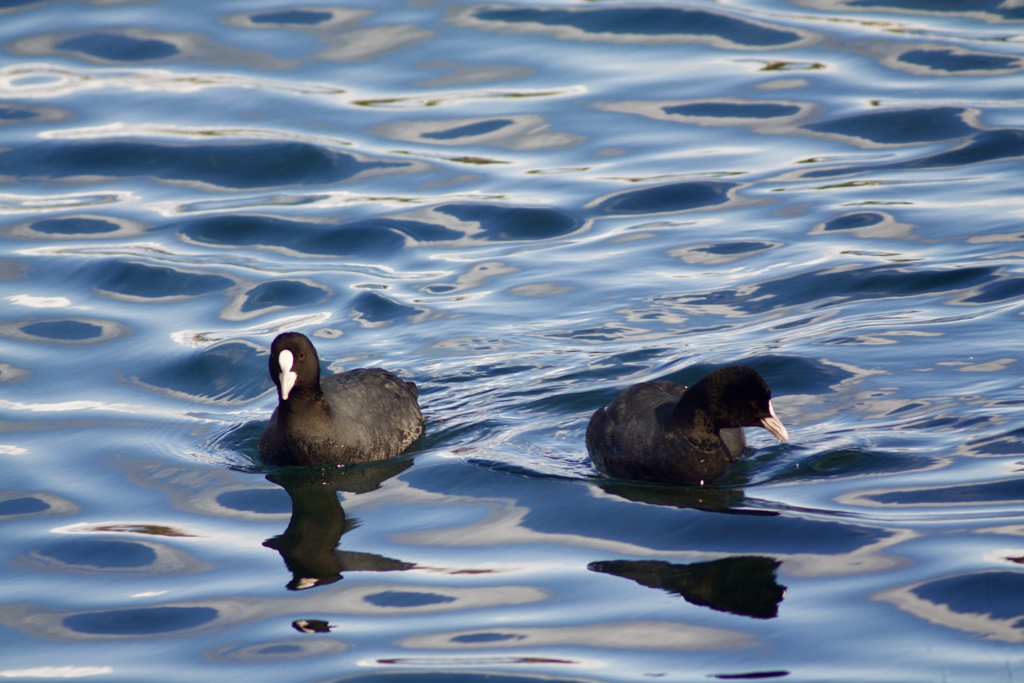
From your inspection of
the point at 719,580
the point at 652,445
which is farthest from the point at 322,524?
the point at 719,580

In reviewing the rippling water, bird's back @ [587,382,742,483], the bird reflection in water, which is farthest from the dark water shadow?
the bird reflection in water

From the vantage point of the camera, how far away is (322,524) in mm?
8766

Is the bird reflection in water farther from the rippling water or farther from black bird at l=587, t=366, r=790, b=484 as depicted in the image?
black bird at l=587, t=366, r=790, b=484

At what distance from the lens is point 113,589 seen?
26.2 feet

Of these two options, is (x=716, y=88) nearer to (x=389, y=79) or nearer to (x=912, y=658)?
(x=389, y=79)

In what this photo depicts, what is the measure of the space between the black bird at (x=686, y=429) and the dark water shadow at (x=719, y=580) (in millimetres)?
1195

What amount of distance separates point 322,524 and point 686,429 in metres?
2.39

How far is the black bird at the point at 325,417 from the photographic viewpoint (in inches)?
375

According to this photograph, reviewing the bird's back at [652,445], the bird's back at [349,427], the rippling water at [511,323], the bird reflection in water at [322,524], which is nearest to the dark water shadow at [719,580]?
the rippling water at [511,323]

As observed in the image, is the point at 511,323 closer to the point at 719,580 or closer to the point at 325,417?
the point at 325,417

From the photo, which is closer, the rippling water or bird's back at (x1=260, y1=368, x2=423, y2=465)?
the rippling water

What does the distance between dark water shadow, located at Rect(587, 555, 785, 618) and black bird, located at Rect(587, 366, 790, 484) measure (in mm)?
1195

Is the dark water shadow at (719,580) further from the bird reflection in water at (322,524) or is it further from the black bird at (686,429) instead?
the bird reflection in water at (322,524)

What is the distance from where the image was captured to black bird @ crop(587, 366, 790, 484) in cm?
855
